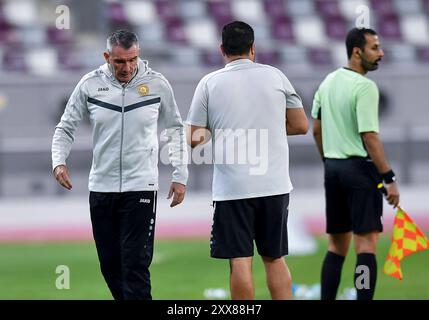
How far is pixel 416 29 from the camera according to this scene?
866 inches

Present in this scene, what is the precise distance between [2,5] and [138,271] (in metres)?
16.3

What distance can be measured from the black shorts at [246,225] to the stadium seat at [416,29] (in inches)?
608

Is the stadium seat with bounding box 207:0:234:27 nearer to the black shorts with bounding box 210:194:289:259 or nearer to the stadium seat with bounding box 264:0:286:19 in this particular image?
the stadium seat with bounding box 264:0:286:19

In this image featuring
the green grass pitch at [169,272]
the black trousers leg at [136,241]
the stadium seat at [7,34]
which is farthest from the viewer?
the stadium seat at [7,34]

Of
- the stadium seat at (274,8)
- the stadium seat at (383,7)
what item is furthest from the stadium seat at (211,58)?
the stadium seat at (383,7)

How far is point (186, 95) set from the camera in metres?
19.3

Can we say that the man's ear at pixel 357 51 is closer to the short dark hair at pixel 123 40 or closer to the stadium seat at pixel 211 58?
the short dark hair at pixel 123 40

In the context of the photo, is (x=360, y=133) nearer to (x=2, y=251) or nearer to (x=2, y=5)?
(x=2, y=251)

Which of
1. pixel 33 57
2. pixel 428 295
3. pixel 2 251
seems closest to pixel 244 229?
pixel 428 295

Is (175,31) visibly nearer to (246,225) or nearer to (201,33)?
(201,33)

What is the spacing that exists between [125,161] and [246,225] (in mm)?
810

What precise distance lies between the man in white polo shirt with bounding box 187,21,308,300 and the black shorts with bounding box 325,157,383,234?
113 centimetres

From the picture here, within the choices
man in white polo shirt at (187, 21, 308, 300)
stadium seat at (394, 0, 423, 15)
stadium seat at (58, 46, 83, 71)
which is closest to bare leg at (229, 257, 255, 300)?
man in white polo shirt at (187, 21, 308, 300)

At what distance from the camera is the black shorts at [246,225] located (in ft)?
20.8
